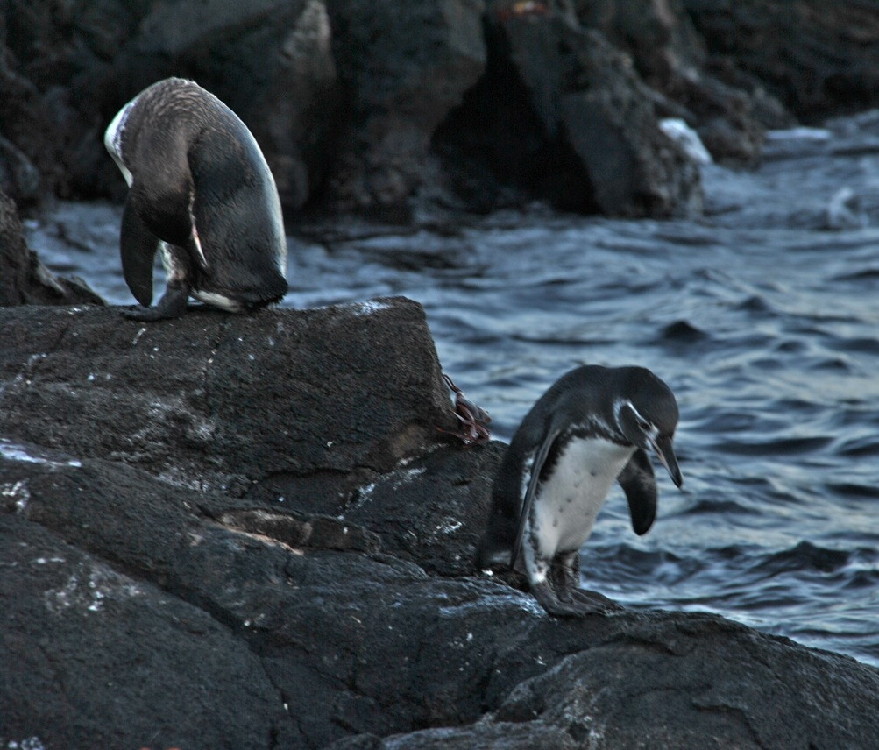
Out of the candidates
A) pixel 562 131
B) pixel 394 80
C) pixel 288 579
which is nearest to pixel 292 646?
pixel 288 579

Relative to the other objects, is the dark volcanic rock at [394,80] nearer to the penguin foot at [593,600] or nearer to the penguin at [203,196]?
the penguin at [203,196]

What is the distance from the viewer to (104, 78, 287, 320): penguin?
15.0 ft

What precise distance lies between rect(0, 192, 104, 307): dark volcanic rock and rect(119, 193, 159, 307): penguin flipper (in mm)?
311

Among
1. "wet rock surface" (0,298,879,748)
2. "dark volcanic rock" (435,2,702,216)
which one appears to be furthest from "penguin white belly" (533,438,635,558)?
"dark volcanic rock" (435,2,702,216)

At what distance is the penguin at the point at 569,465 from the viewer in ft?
12.1

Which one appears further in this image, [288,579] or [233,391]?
[233,391]

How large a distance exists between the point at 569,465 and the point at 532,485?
0.14 metres

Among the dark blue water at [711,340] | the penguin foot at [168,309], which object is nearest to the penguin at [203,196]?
the penguin foot at [168,309]

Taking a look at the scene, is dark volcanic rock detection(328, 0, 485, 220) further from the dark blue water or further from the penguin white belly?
the penguin white belly

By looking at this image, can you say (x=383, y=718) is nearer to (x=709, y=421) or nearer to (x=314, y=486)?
(x=314, y=486)

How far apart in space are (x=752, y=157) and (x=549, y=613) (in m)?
14.5

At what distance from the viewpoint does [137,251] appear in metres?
4.88

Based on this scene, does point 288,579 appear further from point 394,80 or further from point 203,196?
point 394,80

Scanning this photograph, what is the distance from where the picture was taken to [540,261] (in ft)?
39.2
